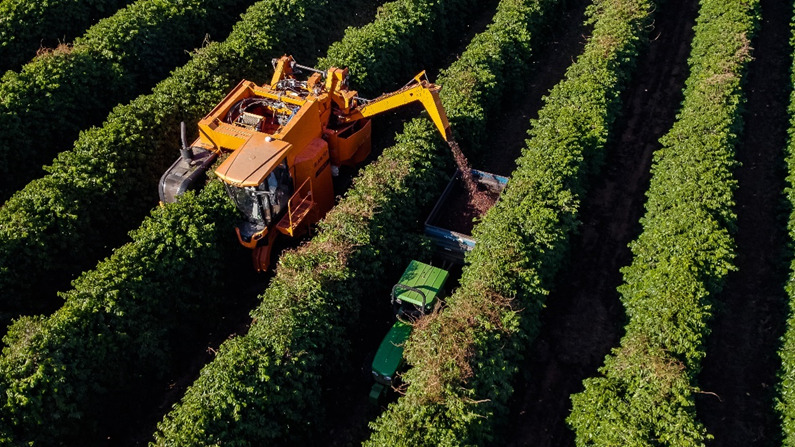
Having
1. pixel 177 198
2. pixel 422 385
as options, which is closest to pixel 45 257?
pixel 177 198

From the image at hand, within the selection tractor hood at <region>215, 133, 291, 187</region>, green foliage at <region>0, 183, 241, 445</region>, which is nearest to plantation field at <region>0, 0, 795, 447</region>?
green foliage at <region>0, 183, 241, 445</region>

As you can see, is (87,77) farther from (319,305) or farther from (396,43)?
(319,305)

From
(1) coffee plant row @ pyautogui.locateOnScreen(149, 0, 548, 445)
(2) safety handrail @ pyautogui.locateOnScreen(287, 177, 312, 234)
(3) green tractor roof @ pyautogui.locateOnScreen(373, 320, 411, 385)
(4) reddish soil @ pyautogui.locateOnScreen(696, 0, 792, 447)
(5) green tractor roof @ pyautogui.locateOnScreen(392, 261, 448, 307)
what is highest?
(2) safety handrail @ pyautogui.locateOnScreen(287, 177, 312, 234)

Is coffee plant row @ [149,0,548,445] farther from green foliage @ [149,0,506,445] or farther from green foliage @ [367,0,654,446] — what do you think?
green foliage @ [367,0,654,446]

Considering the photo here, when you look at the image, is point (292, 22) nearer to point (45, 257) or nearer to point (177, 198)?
point (177, 198)

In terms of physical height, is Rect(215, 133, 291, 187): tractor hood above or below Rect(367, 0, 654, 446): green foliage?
above

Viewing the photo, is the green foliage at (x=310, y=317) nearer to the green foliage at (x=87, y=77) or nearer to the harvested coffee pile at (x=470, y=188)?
the harvested coffee pile at (x=470, y=188)
